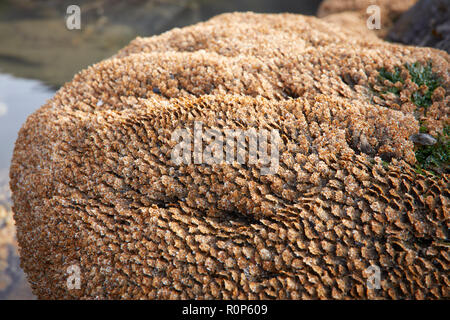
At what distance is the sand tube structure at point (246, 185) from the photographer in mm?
1513

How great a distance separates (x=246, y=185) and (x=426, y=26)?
10.8 feet

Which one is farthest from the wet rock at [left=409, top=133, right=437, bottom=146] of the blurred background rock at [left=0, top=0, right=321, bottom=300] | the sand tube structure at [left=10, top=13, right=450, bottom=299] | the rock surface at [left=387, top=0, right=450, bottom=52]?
the blurred background rock at [left=0, top=0, right=321, bottom=300]

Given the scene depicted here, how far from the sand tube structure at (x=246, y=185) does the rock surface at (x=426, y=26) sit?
1108 mm

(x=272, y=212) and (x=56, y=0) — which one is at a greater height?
(x=56, y=0)

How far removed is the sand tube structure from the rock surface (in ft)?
3.64

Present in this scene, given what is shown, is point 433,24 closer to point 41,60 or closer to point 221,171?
point 221,171

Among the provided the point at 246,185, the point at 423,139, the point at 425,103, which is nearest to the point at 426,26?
the point at 425,103

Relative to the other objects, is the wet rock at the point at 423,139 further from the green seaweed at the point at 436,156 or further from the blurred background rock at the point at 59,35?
the blurred background rock at the point at 59,35

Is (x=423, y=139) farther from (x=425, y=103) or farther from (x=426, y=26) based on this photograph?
(x=426, y=26)

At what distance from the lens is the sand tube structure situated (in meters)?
1.51

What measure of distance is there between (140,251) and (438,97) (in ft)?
6.87

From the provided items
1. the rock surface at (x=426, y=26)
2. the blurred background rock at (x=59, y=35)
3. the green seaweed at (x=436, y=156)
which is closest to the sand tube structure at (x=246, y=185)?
the green seaweed at (x=436, y=156)
